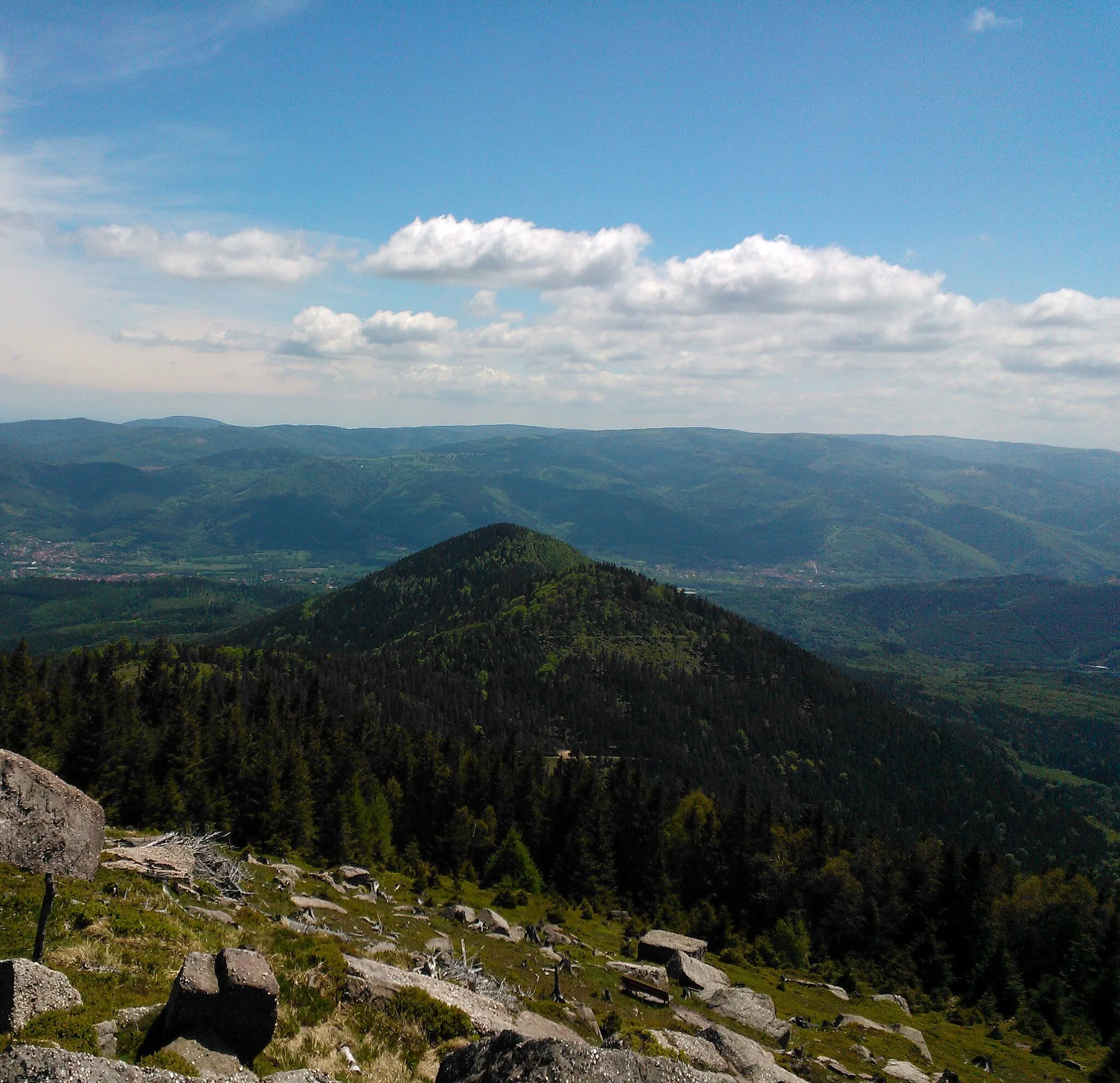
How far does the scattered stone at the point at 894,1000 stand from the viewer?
62250mm

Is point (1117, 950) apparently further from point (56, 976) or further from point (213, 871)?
point (56, 976)

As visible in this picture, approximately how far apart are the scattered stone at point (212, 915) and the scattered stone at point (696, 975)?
3193cm

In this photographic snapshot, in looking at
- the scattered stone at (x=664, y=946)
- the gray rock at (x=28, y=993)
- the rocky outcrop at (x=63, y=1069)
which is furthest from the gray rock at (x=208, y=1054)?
the scattered stone at (x=664, y=946)

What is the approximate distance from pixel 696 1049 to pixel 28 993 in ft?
81.4

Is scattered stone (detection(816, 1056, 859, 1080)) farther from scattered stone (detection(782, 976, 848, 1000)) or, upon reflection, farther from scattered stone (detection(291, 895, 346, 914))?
scattered stone (detection(291, 895, 346, 914))

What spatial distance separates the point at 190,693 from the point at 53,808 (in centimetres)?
8167

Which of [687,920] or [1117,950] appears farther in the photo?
[687,920]

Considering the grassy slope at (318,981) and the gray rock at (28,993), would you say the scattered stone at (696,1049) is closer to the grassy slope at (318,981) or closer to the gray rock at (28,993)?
the grassy slope at (318,981)

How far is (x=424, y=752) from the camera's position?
102m

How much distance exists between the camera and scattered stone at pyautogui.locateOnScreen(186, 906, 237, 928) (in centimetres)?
3394

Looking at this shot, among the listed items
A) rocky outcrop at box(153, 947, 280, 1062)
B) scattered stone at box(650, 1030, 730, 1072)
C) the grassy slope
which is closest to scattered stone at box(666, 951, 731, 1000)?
the grassy slope

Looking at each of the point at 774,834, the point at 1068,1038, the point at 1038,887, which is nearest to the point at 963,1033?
the point at 1068,1038

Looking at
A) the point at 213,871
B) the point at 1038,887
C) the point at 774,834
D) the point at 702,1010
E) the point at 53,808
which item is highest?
the point at 53,808

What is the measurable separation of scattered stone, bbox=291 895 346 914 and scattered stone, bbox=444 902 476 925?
35.1ft
